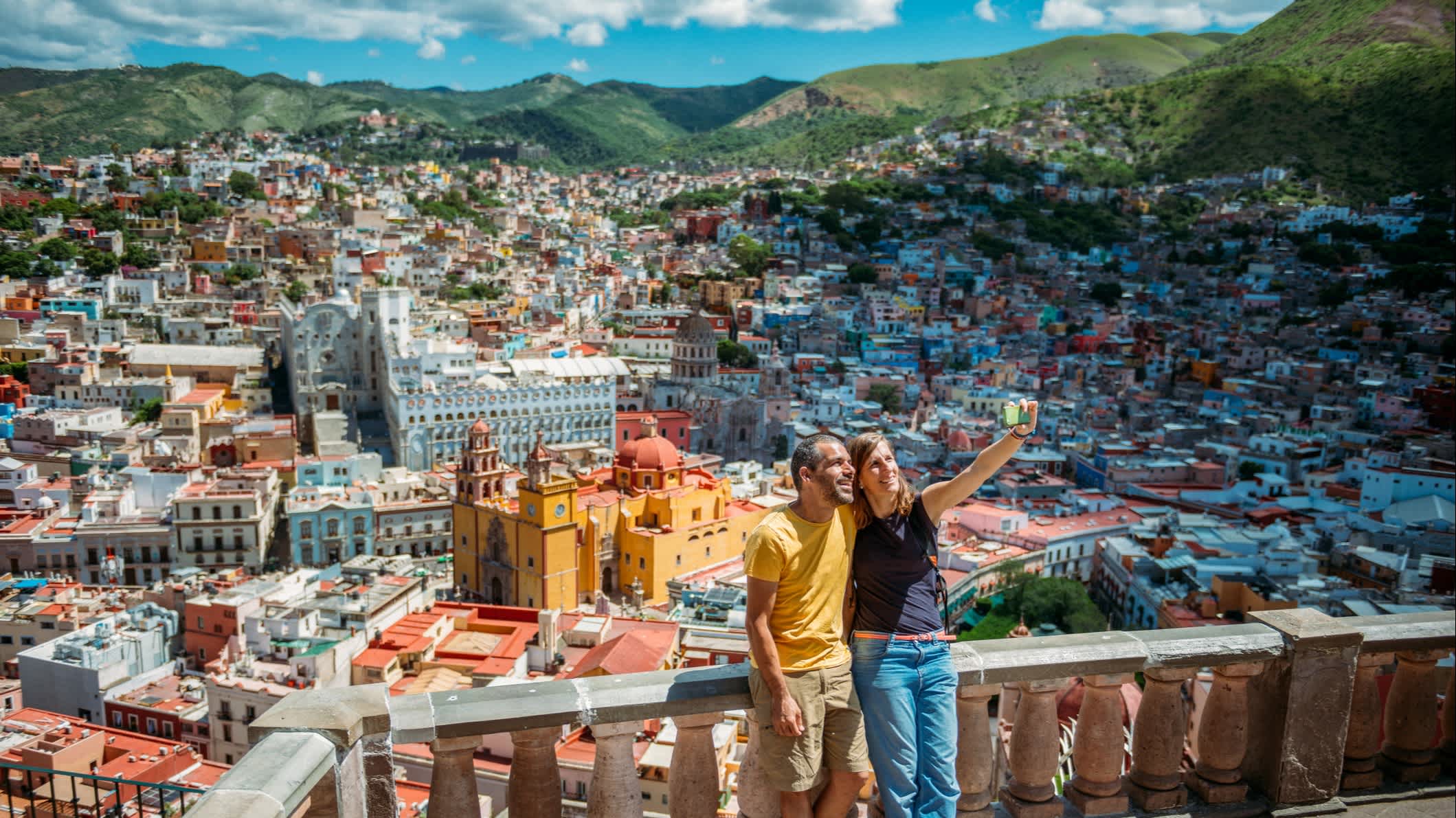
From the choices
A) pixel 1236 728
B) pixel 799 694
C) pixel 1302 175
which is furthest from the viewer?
pixel 1302 175

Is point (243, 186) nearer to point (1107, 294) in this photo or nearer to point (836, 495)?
point (1107, 294)

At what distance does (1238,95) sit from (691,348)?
5982cm

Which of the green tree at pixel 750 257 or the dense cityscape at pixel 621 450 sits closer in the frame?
the dense cityscape at pixel 621 450

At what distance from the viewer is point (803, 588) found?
8.64 feet

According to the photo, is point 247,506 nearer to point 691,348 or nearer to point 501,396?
point 501,396

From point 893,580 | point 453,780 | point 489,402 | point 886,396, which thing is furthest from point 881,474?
point 886,396

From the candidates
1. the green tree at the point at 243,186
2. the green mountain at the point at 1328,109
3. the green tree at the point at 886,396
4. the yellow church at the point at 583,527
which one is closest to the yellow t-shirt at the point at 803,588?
the yellow church at the point at 583,527

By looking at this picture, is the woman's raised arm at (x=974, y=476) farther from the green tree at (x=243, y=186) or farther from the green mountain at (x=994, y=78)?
the green mountain at (x=994, y=78)

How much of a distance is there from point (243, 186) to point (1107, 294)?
46.4m

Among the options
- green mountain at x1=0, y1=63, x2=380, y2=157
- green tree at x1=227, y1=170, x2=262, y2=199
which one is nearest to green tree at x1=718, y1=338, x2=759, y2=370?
green mountain at x1=0, y1=63, x2=380, y2=157

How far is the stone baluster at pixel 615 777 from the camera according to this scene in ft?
8.73

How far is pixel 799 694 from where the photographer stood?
8.54 feet

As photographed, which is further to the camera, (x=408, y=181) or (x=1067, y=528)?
(x=408, y=181)

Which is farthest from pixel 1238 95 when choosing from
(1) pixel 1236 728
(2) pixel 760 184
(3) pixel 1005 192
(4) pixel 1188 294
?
(1) pixel 1236 728
